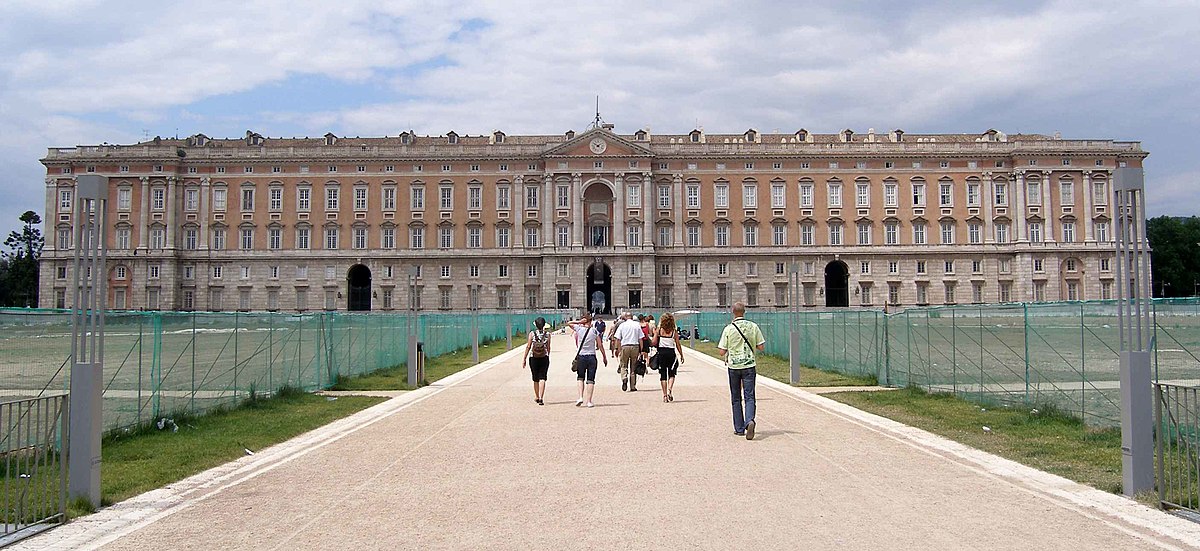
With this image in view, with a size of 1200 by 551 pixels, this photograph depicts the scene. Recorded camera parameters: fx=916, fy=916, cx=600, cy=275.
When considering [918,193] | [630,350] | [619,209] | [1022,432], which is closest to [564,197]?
[619,209]

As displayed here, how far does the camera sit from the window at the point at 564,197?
281ft

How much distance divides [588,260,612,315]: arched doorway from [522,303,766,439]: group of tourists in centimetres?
6042

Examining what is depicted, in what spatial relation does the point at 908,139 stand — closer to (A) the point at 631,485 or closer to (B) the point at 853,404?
(B) the point at 853,404

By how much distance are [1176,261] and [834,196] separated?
157 ft

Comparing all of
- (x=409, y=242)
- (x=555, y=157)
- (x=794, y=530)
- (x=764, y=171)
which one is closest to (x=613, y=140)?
(x=555, y=157)

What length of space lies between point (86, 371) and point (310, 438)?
4.90 meters

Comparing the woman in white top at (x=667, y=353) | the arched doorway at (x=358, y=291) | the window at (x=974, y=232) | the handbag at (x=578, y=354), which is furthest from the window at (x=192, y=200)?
the woman in white top at (x=667, y=353)

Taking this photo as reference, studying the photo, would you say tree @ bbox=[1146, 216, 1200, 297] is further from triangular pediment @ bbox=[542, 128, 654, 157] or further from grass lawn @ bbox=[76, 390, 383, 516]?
grass lawn @ bbox=[76, 390, 383, 516]

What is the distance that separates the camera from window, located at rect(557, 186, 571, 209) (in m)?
85.5

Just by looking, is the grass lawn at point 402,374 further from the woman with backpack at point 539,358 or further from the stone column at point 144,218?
the stone column at point 144,218

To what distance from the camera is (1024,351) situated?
1547cm

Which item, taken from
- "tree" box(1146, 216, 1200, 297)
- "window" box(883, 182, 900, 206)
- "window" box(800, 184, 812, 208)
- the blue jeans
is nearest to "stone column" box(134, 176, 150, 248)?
"window" box(800, 184, 812, 208)

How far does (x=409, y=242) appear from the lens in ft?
285

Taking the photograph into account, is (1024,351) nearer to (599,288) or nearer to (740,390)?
(740,390)
